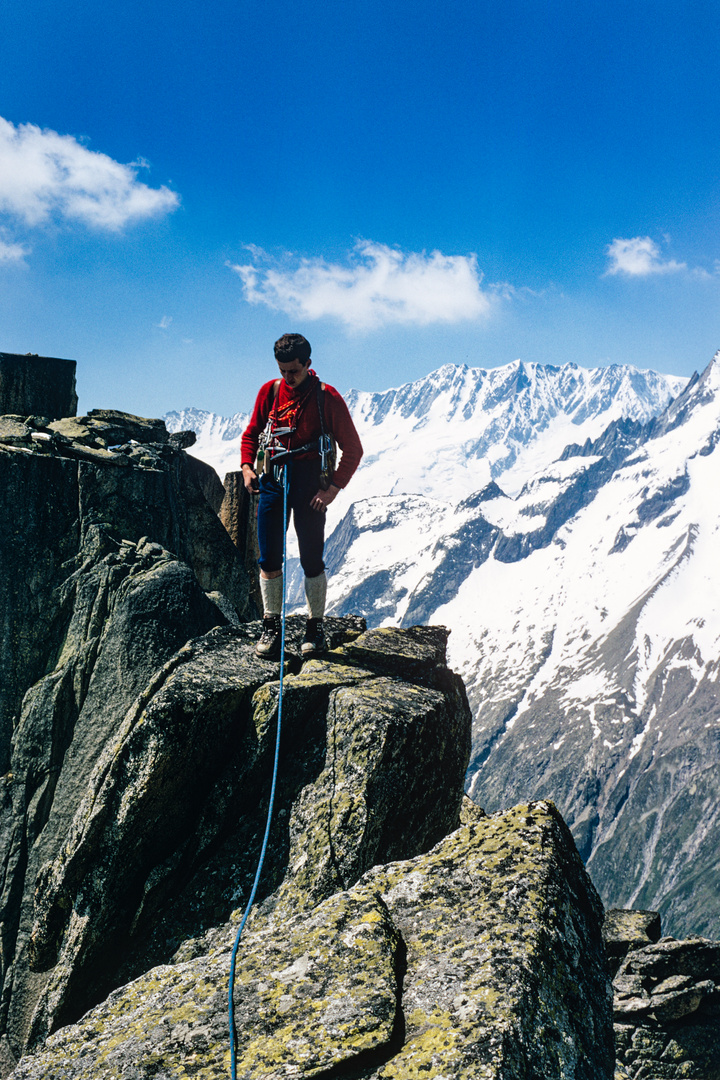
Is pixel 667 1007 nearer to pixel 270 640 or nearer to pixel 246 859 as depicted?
pixel 270 640

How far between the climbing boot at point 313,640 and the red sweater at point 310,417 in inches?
119

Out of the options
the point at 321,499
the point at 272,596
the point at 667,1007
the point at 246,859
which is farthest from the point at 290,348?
the point at 667,1007

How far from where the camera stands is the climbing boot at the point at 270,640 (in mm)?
13297

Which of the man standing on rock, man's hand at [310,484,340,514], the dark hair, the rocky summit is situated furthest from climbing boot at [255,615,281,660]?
the dark hair

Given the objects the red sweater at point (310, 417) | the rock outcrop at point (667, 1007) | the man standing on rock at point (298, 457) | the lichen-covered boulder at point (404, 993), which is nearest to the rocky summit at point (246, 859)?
the lichen-covered boulder at point (404, 993)

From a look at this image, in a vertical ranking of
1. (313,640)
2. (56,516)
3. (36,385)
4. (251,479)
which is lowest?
(313,640)

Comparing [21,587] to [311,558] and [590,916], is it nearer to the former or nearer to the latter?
[311,558]

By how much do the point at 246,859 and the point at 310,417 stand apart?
788 centimetres

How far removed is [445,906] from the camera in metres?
7.50

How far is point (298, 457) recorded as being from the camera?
44.7 ft

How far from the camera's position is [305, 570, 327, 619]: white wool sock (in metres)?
14.7

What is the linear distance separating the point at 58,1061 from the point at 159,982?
3.59 feet

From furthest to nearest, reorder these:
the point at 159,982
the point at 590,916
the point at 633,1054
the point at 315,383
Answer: the point at 633,1054 < the point at 315,383 < the point at 590,916 < the point at 159,982

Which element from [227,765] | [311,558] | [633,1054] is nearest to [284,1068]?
[227,765]
